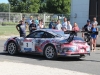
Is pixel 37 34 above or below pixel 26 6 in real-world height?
below

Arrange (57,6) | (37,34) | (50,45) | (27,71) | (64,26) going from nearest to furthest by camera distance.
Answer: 1. (27,71)
2. (50,45)
3. (37,34)
4. (64,26)
5. (57,6)

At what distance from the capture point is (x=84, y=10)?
30859 mm

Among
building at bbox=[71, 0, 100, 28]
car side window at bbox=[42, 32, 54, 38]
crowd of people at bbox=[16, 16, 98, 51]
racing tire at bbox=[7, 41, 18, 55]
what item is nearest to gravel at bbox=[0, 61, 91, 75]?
car side window at bbox=[42, 32, 54, 38]

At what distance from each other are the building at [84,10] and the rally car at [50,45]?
626 inches

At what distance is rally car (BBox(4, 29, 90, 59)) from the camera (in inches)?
518

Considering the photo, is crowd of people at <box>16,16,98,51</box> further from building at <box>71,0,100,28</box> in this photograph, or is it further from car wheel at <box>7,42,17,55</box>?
building at <box>71,0,100,28</box>

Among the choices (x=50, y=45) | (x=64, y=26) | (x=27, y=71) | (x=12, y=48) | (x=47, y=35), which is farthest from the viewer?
(x=64, y=26)

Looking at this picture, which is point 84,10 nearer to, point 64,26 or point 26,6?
point 64,26

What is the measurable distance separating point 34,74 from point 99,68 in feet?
9.97

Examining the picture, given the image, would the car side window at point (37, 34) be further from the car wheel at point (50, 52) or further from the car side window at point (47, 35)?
the car wheel at point (50, 52)

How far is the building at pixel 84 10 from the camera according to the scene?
29444 mm

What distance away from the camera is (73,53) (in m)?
13.1

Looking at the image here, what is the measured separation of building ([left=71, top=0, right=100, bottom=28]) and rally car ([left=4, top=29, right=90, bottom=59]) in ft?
52.2

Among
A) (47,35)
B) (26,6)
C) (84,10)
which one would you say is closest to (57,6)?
(26,6)
